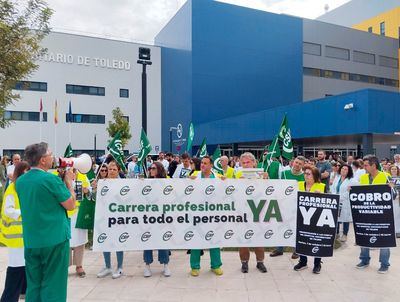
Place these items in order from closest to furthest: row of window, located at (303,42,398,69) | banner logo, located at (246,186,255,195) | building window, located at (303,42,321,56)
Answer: banner logo, located at (246,186,255,195) → building window, located at (303,42,321,56) → row of window, located at (303,42,398,69)

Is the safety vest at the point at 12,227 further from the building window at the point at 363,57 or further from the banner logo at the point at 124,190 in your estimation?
the building window at the point at 363,57

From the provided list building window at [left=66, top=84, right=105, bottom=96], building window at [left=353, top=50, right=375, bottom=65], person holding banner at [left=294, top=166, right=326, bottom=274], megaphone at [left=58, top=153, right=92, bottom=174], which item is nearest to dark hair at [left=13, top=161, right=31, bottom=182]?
megaphone at [left=58, top=153, right=92, bottom=174]

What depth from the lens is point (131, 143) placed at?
1614 inches

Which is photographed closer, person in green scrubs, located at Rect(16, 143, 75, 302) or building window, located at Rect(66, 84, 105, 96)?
person in green scrubs, located at Rect(16, 143, 75, 302)

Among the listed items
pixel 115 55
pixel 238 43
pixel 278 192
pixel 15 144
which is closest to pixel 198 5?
pixel 238 43

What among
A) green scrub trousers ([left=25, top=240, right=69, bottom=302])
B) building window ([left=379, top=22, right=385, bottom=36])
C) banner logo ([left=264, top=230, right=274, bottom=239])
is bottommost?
banner logo ([left=264, top=230, right=274, bottom=239])

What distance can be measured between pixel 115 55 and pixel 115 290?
1520 inches

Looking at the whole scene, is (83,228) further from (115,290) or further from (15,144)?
(15,144)

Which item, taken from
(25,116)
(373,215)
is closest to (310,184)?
(373,215)

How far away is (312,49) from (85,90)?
26449 millimetres

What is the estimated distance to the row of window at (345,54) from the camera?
44.2m

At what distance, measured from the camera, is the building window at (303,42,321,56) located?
43.8 metres

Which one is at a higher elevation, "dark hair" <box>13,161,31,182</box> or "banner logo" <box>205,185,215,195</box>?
"dark hair" <box>13,161,31,182</box>

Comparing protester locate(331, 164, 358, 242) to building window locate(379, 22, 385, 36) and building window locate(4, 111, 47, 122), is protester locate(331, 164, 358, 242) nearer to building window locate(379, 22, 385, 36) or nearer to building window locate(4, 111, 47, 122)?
building window locate(4, 111, 47, 122)
